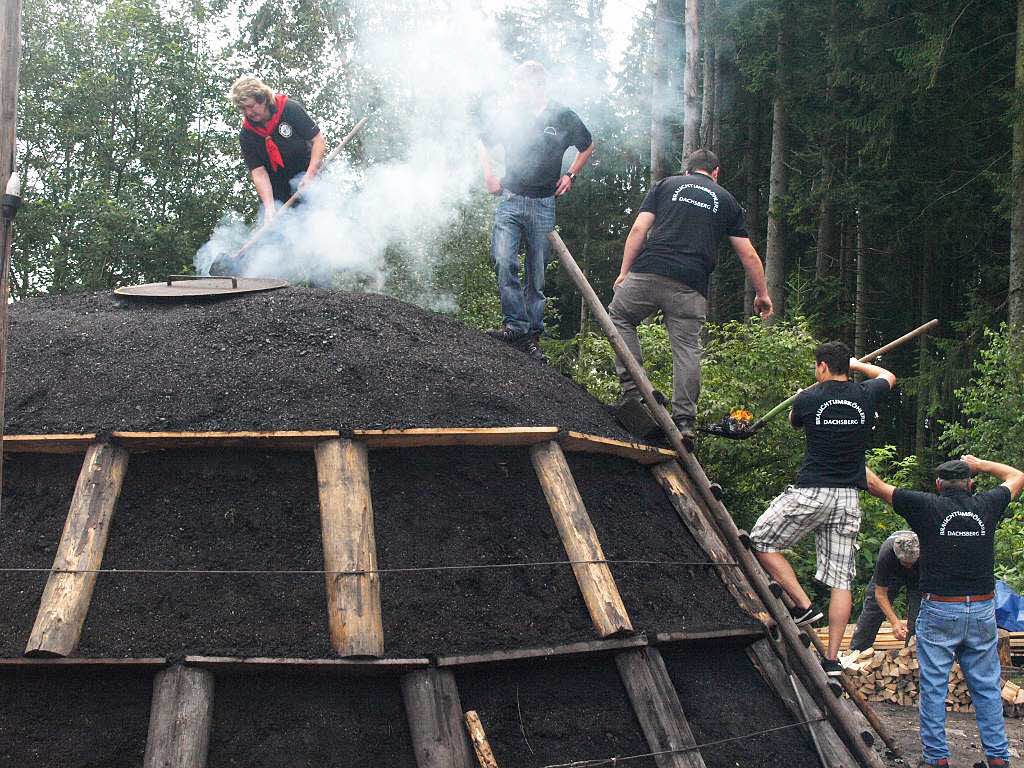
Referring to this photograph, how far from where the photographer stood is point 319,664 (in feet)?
14.8

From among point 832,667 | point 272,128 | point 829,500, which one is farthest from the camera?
point 272,128

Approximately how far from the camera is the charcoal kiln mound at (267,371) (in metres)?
5.53

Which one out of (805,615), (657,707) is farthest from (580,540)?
(805,615)

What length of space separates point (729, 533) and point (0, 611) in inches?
158

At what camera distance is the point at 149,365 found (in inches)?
236

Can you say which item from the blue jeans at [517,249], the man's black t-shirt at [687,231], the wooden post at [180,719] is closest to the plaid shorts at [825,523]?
the man's black t-shirt at [687,231]

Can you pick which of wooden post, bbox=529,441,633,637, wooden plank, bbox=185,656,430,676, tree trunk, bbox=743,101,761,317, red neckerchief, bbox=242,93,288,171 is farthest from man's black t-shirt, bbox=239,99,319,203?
tree trunk, bbox=743,101,761,317

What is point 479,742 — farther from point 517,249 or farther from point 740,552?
point 517,249

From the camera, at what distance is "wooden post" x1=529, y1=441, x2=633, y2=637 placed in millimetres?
5074

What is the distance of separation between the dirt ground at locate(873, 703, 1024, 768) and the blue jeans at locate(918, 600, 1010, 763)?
34 centimetres

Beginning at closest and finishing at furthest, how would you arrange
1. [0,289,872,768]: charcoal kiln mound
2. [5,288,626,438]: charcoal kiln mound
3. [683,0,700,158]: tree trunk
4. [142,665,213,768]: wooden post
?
[142,665,213,768]: wooden post, [0,289,872,768]: charcoal kiln mound, [5,288,626,438]: charcoal kiln mound, [683,0,700,158]: tree trunk

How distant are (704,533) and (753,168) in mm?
22231

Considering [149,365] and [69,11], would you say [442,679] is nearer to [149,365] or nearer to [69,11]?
[149,365]

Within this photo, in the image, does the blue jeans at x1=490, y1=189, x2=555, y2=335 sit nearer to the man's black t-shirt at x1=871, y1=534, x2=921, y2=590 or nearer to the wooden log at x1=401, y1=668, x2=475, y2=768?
the man's black t-shirt at x1=871, y1=534, x2=921, y2=590
